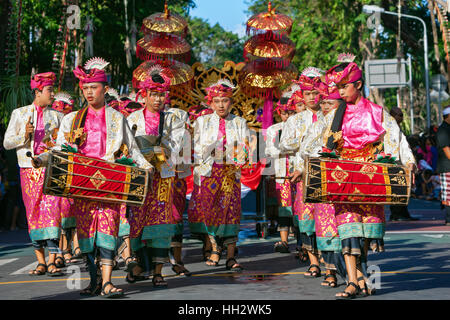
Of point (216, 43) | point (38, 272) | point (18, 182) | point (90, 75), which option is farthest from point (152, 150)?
point (216, 43)

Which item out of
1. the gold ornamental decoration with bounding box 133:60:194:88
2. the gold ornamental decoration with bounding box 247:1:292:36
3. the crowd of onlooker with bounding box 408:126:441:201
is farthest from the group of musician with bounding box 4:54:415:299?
the crowd of onlooker with bounding box 408:126:441:201

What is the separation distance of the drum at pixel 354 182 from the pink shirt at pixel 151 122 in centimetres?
234

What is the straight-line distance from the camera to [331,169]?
24.9 feet

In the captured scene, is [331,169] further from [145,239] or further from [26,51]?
[26,51]

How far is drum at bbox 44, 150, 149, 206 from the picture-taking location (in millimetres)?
7602

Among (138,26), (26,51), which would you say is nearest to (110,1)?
(138,26)

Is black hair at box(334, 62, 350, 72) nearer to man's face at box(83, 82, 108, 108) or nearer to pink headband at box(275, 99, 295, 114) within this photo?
man's face at box(83, 82, 108, 108)

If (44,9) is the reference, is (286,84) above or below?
below

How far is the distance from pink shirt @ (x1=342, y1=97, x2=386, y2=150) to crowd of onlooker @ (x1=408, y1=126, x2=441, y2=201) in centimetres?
1645

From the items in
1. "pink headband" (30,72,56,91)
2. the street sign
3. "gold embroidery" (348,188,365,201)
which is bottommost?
"gold embroidery" (348,188,365,201)

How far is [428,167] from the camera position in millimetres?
24000

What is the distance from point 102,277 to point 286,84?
6.81m

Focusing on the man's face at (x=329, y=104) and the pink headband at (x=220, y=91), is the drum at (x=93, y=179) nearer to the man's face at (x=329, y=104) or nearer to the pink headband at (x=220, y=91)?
the man's face at (x=329, y=104)

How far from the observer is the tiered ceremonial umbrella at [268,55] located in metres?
13.8
